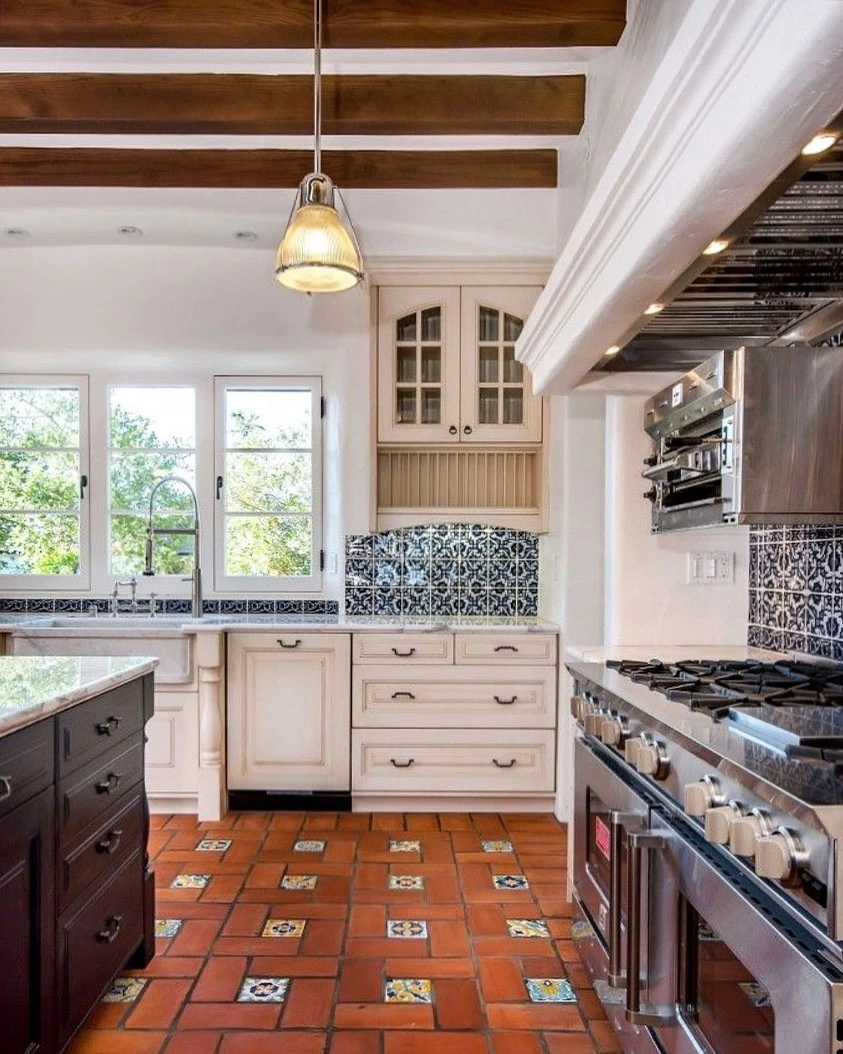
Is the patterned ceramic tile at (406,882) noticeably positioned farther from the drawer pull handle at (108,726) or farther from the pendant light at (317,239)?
the pendant light at (317,239)

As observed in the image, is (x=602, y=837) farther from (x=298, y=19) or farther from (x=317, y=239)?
(x=298, y=19)

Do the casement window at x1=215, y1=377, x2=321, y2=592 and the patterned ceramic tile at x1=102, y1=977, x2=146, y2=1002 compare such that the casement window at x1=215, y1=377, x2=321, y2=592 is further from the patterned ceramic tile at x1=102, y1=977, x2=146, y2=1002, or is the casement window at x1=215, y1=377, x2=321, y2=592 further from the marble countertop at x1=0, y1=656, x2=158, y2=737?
the patterned ceramic tile at x1=102, y1=977, x2=146, y2=1002

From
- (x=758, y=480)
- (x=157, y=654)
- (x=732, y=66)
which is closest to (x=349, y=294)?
(x=157, y=654)

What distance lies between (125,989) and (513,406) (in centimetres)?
275

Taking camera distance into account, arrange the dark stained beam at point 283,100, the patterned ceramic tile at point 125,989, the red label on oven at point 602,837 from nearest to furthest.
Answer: the red label on oven at point 602,837, the patterned ceramic tile at point 125,989, the dark stained beam at point 283,100

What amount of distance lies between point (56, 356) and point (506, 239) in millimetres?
2332

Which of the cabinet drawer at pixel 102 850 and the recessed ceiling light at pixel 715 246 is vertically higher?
the recessed ceiling light at pixel 715 246

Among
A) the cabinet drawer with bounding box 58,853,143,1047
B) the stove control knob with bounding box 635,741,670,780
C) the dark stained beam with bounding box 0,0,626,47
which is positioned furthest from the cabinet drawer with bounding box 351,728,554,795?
the dark stained beam with bounding box 0,0,626,47

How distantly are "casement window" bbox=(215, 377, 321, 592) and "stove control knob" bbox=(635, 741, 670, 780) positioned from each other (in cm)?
267

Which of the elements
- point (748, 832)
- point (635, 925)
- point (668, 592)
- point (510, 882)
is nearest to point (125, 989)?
point (510, 882)

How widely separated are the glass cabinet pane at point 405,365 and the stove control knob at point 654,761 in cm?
249

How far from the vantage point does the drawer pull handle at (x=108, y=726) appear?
1.76 meters

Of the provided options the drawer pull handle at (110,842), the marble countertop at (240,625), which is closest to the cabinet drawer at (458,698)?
the marble countertop at (240,625)

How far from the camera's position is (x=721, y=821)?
3.53ft
